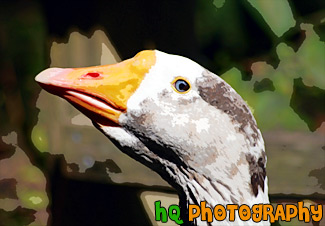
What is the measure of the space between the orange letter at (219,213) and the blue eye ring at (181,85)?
6.1 inches

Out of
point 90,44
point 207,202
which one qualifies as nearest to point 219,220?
point 207,202

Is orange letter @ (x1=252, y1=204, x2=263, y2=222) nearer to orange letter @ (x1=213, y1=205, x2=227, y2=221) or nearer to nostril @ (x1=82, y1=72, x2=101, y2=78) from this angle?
orange letter @ (x1=213, y1=205, x2=227, y2=221)

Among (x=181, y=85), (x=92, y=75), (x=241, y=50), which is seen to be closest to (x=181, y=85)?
(x=181, y=85)

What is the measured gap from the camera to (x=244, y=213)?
0.83m

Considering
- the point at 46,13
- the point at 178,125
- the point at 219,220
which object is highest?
the point at 46,13

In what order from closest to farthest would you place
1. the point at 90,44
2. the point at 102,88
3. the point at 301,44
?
the point at 102,88
the point at 301,44
the point at 90,44

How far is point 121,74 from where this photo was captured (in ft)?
2.65

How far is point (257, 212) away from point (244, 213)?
0.02 m

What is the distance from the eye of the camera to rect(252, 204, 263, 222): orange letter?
84 cm

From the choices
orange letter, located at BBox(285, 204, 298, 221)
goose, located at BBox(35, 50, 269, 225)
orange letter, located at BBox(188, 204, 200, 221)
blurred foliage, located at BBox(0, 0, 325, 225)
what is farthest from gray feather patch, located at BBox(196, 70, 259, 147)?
blurred foliage, located at BBox(0, 0, 325, 225)

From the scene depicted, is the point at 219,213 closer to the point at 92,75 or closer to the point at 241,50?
the point at 92,75

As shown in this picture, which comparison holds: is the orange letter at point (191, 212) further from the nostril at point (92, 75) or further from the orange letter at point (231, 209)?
the nostril at point (92, 75)

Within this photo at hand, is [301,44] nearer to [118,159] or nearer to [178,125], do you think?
[118,159]

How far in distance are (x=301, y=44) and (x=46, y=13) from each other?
62 centimetres
